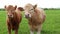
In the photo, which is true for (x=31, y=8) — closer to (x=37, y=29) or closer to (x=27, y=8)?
(x=27, y=8)

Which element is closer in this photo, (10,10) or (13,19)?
(10,10)

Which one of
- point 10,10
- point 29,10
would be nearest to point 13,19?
point 10,10

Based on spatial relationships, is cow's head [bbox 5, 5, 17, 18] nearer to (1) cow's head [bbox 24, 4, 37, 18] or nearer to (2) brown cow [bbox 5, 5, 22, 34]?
(2) brown cow [bbox 5, 5, 22, 34]

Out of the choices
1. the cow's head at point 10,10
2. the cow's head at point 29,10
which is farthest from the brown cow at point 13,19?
the cow's head at point 29,10

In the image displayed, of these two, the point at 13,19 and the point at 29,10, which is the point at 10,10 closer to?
the point at 13,19

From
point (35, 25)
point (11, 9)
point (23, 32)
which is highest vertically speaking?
point (11, 9)

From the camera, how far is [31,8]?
8.67 m

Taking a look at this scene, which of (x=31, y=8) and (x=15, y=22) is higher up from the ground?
(x=31, y=8)

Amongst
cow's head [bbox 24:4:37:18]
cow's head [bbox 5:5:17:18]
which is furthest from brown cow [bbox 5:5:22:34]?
cow's head [bbox 24:4:37:18]

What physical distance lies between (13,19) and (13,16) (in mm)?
173

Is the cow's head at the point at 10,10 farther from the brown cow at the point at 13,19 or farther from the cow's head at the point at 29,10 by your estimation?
the cow's head at the point at 29,10

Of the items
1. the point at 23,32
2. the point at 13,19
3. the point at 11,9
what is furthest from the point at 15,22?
the point at 23,32

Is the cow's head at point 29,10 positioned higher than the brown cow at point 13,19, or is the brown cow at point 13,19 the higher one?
the cow's head at point 29,10

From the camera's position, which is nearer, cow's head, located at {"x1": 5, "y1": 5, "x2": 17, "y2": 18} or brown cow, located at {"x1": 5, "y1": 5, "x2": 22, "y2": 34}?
cow's head, located at {"x1": 5, "y1": 5, "x2": 17, "y2": 18}
